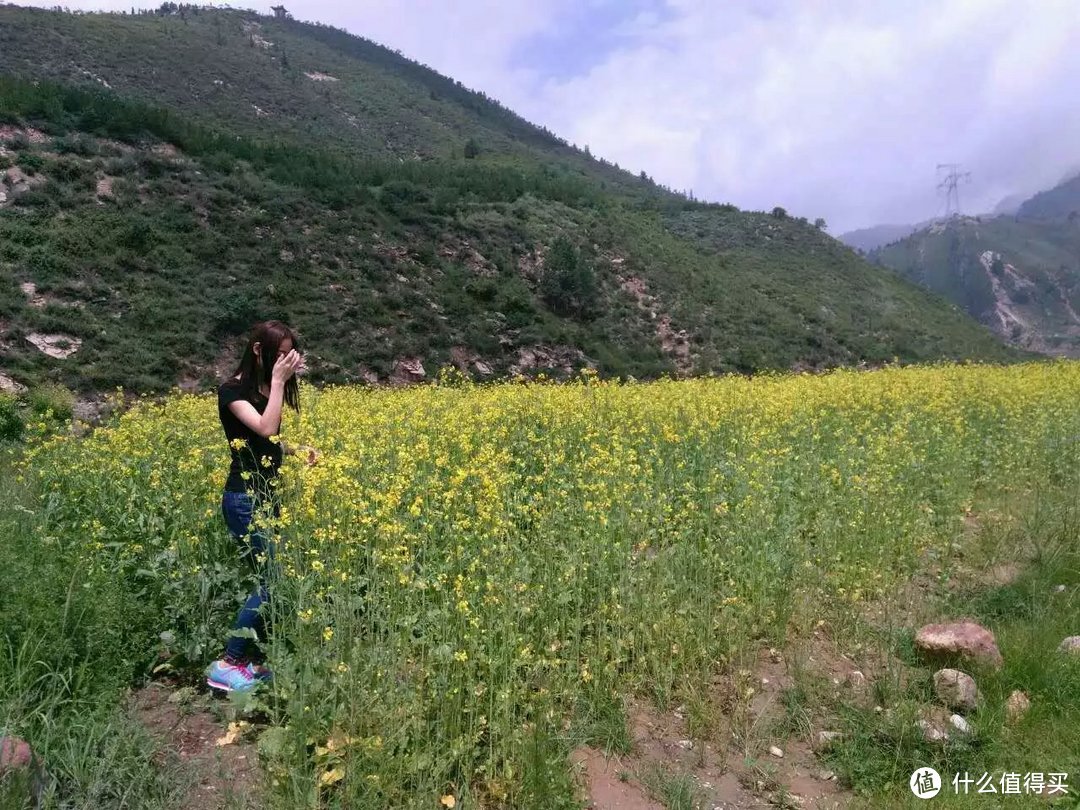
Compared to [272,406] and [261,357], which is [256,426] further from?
[261,357]

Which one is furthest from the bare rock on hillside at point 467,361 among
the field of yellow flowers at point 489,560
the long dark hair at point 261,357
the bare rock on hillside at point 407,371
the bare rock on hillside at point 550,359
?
the long dark hair at point 261,357

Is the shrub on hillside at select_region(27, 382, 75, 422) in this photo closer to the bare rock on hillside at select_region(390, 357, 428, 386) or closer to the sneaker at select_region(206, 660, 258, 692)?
the bare rock on hillside at select_region(390, 357, 428, 386)

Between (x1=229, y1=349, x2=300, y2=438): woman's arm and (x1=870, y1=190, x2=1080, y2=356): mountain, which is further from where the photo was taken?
(x1=870, y1=190, x2=1080, y2=356): mountain

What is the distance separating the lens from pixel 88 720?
10.1ft

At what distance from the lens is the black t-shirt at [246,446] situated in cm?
402

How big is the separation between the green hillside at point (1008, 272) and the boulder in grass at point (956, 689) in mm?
98392

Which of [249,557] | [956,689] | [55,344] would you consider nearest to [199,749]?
[249,557]

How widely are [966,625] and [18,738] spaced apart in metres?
4.83

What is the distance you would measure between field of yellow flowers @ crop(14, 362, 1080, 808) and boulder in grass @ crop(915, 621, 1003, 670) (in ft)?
1.75

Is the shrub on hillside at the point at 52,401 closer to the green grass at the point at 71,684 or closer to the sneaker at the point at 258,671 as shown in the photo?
the green grass at the point at 71,684

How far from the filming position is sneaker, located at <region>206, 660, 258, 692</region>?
3510mm

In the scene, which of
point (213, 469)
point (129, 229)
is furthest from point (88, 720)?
point (129, 229)

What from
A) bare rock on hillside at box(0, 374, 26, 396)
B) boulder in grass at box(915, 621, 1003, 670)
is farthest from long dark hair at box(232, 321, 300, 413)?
bare rock on hillside at box(0, 374, 26, 396)

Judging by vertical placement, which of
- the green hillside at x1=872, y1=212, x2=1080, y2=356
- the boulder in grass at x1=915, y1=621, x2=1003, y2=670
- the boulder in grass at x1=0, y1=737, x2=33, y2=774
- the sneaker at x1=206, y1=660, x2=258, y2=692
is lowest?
the sneaker at x1=206, y1=660, x2=258, y2=692
